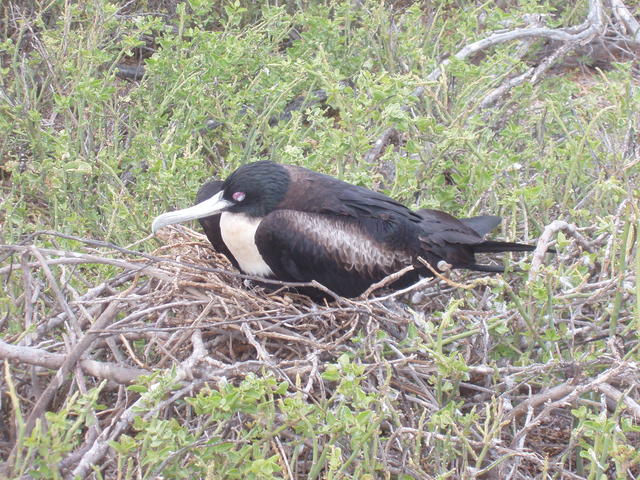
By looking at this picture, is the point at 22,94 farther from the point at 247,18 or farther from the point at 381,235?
the point at 381,235

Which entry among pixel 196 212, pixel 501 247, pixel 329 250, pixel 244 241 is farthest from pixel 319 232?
pixel 501 247

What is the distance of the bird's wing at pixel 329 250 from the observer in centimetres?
231

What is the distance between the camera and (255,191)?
2402 mm

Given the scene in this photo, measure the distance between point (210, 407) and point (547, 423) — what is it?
1.05 meters

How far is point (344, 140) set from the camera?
2.60 meters

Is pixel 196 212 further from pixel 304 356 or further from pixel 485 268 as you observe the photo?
pixel 485 268

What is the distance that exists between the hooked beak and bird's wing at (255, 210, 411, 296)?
151mm

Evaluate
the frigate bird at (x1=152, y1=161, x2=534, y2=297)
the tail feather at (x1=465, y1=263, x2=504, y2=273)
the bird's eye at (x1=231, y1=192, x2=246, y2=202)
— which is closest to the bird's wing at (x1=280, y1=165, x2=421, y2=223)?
the frigate bird at (x1=152, y1=161, x2=534, y2=297)

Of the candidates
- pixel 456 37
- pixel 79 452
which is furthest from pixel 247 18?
pixel 79 452

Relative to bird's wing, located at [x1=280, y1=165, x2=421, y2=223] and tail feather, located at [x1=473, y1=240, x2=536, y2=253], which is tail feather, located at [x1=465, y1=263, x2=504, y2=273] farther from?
bird's wing, located at [x1=280, y1=165, x2=421, y2=223]

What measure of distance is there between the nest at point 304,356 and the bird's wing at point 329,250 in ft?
0.25

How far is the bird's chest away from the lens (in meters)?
2.38

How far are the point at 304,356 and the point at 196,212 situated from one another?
1.74 ft

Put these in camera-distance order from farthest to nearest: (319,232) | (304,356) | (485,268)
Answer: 1. (485,268)
2. (319,232)
3. (304,356)
